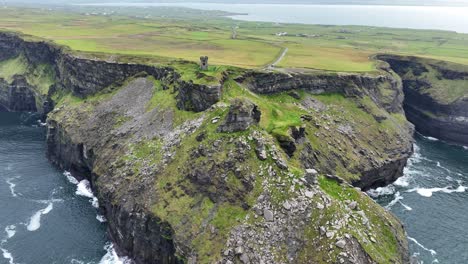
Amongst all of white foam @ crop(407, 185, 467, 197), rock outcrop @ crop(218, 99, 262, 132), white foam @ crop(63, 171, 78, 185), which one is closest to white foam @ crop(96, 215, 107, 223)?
white foam @ crop(63, 171, 78, 185)

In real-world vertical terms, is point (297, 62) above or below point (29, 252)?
above

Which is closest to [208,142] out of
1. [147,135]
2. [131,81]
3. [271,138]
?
[271,138]

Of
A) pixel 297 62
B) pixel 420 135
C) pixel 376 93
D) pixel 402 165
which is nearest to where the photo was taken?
pixel 402 165

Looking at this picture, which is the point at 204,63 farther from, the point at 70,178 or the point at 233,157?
the point at 70,178

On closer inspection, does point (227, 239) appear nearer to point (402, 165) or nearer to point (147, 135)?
point (147, 135)

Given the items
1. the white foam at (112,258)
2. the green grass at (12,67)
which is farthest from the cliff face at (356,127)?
the green grass at (12,67)

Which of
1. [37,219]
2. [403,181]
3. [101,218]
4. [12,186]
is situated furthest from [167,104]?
[403,181]

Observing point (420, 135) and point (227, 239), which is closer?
point (227, 239)

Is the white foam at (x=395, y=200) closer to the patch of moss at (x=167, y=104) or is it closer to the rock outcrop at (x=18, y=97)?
the patch of moss at (x=167, y=104)
